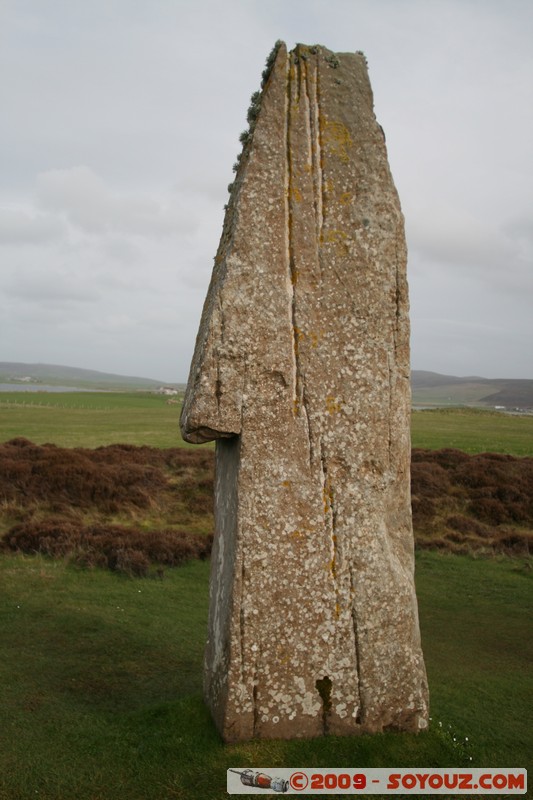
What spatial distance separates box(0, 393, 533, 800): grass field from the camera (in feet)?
19.3

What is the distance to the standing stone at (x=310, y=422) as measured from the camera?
20.4 ft

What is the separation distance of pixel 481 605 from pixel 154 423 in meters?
33.4

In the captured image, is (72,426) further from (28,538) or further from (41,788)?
(41,788)

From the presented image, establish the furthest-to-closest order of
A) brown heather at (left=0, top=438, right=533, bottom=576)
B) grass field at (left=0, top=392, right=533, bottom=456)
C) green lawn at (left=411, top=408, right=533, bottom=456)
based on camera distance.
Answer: green lawn at (left=411, top=408, right=533, bottom=456)
grass field at (left=0, top=392, right=533, bottom=456)
brown heather at (left=0, top=438, right=533, bottom=576)

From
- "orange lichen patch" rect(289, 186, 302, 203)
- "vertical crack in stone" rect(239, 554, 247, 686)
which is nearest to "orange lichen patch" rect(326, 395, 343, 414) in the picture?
"vertical crack in stone" rect(239, 554, 247, 686)

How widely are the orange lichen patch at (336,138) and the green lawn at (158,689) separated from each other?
5.64 meters

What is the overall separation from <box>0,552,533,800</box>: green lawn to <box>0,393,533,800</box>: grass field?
0.06ft

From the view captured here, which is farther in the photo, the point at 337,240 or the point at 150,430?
the point at 150,430

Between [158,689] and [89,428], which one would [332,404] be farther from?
[89,428]

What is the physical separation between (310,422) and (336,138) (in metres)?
2.88

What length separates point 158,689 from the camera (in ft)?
25.6

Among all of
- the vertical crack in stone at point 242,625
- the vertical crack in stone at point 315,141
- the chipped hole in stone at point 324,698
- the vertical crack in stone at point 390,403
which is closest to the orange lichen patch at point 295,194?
the vertical crack in stone at point 315,141

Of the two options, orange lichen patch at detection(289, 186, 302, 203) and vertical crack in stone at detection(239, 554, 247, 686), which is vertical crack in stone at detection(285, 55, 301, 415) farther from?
vertical crack in stone at detection(239, 554, 247, 686)
